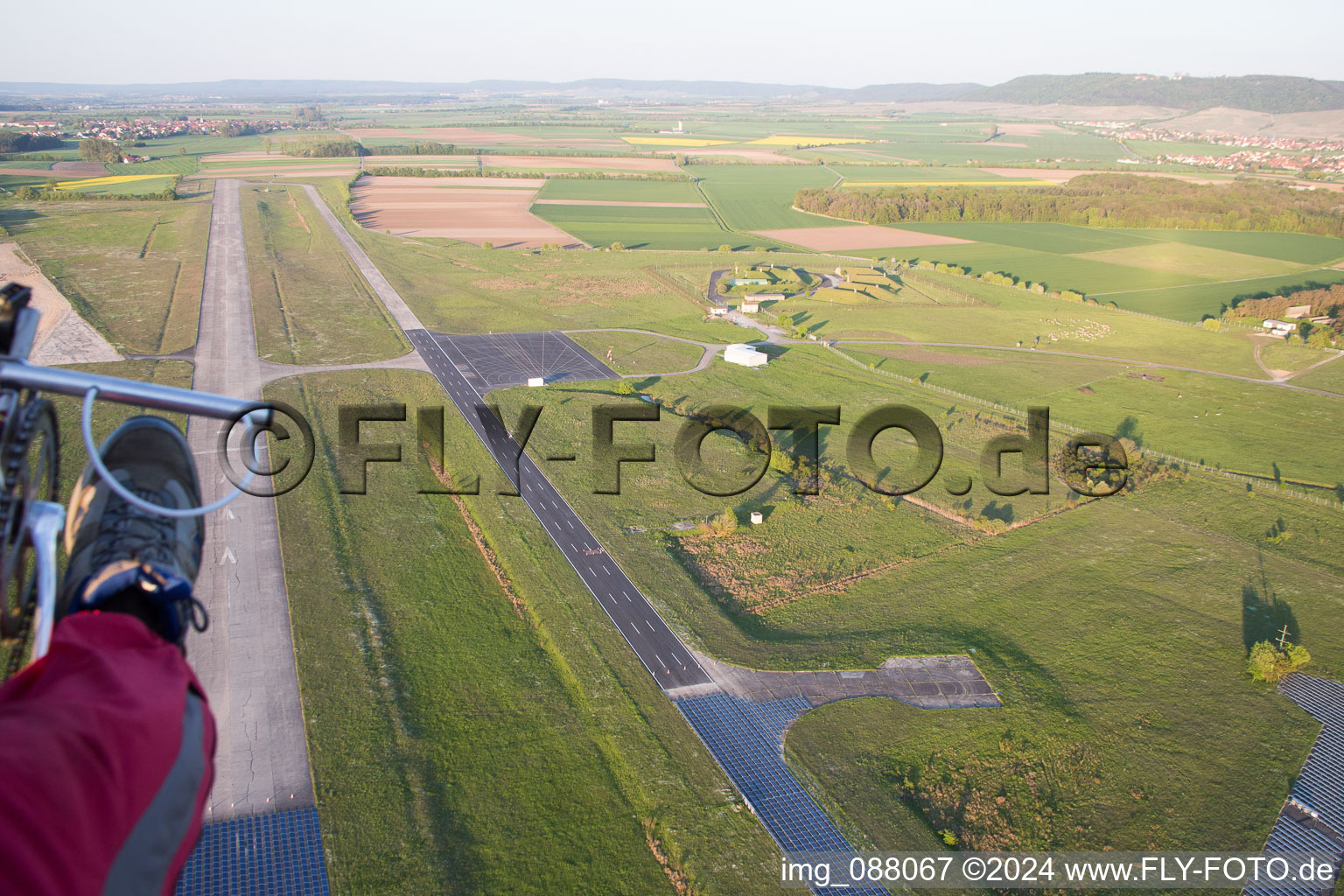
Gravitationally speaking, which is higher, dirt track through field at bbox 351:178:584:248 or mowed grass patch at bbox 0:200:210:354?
dirt track through field at bbox 351:178:584:248

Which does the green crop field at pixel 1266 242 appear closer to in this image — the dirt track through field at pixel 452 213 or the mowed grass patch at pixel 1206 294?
the mowed grass patch at pixel 1206 294

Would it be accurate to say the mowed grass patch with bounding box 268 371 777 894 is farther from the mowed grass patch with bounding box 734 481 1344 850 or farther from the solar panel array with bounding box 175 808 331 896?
the mowed grass patch with bounding box 734 481 1344 850

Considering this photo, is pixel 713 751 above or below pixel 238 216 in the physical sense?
below

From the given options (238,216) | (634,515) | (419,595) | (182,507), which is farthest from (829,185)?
(182,507)

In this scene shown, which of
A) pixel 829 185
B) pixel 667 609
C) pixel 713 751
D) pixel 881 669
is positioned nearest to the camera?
pixel 713 751

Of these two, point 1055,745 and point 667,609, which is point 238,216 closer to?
point 667,609

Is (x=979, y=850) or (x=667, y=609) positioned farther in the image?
(x=667, y=609)

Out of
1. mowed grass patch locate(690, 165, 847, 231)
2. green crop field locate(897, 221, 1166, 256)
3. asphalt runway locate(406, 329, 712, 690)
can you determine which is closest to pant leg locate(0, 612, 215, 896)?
asphalt runway locate(406, 329, 712, 690)

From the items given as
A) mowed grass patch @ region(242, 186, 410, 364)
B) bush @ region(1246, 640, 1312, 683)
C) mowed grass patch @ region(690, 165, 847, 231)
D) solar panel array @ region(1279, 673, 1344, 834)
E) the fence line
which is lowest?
solar panel array @ region(1279, 673, 1344, 834)
